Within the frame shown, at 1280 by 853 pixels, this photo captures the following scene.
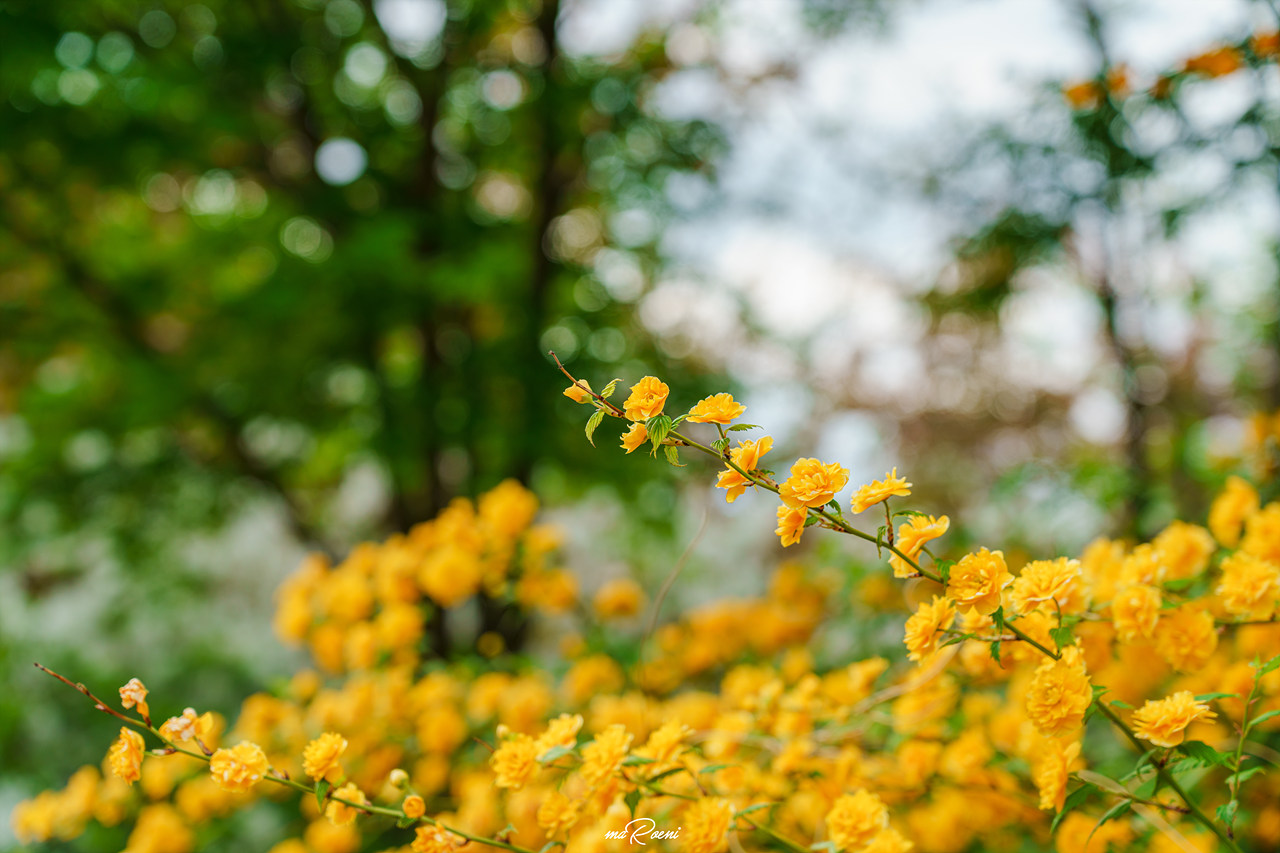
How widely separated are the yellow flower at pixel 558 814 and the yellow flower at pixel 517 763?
1.6 inches

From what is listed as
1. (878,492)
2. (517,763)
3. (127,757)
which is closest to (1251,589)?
(878,492)

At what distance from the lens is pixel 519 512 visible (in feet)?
5.63

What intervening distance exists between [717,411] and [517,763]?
509mm

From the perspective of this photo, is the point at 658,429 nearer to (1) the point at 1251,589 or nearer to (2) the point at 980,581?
(2) the point at 980,581

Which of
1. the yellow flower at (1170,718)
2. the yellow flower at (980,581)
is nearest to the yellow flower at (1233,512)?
the yellow flower at (1170,718)

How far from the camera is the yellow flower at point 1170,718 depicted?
0.71 meters

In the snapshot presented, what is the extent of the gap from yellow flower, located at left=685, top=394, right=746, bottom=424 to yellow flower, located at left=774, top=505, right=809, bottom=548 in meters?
0.10

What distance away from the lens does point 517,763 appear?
0.87m

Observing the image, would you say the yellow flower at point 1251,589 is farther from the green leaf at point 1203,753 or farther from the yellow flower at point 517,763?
the yellow flower at point 517,763

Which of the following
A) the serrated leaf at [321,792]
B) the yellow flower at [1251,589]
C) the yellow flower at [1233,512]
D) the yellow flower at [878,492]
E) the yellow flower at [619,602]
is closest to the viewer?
the yellow flower at [878,492]

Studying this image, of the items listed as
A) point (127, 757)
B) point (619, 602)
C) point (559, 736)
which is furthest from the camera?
point (619, 602)

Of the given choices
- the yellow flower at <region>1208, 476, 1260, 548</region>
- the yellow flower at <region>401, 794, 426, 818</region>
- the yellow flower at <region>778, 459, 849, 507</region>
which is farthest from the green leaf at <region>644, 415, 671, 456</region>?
the yellow flower at <region>1208, 476, 1260, 548</region>

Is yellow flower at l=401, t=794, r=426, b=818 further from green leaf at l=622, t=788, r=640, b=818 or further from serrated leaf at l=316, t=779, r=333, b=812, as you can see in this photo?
green leaf at l=622, t=788, r=640, b=818

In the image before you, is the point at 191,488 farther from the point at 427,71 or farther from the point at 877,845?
the point at 877,845
